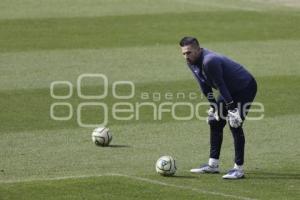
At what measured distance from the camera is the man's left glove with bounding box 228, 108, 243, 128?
14.5 m

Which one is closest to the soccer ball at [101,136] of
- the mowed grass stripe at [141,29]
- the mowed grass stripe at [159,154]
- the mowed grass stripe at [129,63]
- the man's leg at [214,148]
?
the mowed grass stripe at [159,154]

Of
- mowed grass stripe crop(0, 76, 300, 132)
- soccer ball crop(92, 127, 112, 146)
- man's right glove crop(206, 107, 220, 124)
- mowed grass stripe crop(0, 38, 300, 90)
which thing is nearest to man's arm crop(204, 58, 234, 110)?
man's right glove crop(206, 107, 220, 124)

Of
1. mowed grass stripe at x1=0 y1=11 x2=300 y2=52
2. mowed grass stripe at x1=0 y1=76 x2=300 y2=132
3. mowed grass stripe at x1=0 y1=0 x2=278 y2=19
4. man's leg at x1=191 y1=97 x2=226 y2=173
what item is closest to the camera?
man's leg at x1=191 y1=97 x2=226 y2=173

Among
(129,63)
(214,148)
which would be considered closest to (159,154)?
(214,148)

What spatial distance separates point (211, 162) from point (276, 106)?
18.8 ft

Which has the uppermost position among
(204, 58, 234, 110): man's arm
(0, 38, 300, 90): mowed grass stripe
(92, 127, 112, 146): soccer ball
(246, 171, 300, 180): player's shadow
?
(0, 38, 300, 90): mowed grass stripe

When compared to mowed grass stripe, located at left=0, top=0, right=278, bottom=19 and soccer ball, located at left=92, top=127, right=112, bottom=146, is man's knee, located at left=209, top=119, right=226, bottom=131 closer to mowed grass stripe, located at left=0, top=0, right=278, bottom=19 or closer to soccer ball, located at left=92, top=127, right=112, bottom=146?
soccer ball, located at left=92, top=127, right=112, bottom=146

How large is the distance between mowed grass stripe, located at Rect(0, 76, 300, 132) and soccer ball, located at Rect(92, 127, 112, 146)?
176 cm

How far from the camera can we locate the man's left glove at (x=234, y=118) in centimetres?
1452

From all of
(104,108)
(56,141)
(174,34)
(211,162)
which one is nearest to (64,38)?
(174,34)

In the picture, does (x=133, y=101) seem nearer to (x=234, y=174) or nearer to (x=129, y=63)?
(x=129, y=63)

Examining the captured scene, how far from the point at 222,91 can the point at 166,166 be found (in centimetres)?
135

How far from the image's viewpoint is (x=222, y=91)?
47.5ft

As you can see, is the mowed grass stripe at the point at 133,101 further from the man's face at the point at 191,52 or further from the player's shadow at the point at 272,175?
the man's face at the point at 191,52
